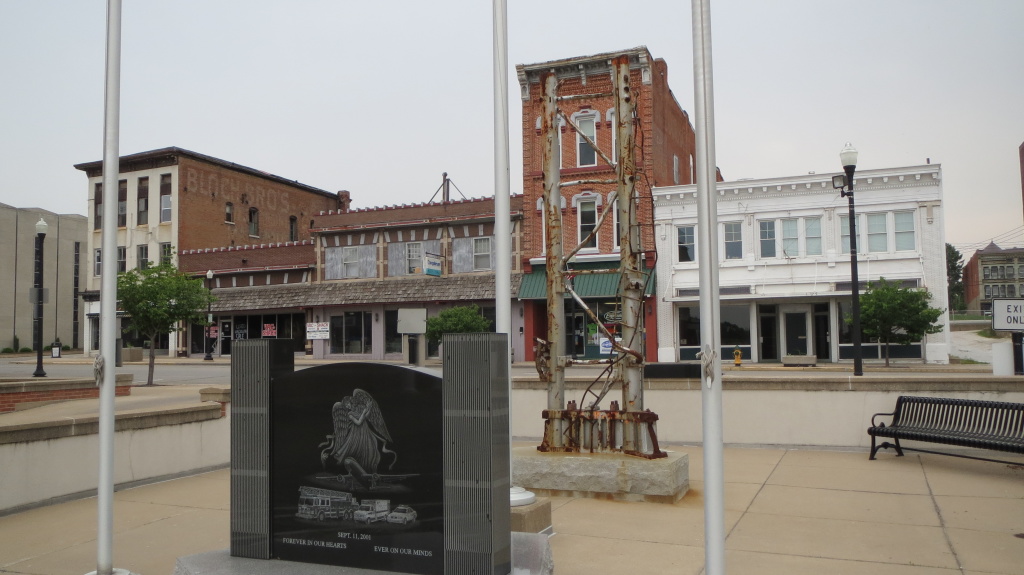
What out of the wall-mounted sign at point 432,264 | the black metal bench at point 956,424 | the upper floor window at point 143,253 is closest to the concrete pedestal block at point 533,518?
the black metal bench at point 956,424

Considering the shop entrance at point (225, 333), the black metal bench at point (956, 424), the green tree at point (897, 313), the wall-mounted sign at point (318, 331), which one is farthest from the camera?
the shop entrance at point (225, 333)

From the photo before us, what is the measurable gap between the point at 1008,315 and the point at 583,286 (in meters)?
23.8

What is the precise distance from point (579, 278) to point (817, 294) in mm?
9890

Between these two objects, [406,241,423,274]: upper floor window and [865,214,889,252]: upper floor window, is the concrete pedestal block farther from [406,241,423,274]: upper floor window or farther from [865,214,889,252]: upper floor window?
[406,241,423,274]: upper floor window

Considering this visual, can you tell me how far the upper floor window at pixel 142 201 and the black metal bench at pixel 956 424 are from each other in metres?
48.8

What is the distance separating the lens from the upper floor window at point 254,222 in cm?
5534

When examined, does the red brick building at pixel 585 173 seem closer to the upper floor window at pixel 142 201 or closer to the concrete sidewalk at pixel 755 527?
the upper floor window at pixel 142 201

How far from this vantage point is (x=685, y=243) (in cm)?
3644

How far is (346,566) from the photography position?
5363 mm

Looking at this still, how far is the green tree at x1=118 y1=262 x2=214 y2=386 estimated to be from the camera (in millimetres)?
26688

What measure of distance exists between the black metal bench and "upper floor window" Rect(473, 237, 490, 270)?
29660 mm

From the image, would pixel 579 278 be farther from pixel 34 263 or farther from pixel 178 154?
pixel 34 263

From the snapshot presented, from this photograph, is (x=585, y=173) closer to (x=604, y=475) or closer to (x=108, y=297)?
(x=604, y=475)

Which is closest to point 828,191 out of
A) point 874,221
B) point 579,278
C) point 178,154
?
point 874,221
